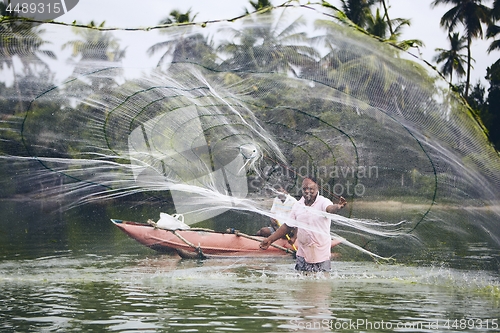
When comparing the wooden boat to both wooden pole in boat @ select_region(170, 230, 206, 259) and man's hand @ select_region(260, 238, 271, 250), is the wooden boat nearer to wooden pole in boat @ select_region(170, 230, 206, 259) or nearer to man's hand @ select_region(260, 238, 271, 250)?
wooden pole in boat @ select_region(170, 230, 206, 259)

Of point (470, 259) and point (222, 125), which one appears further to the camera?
point (470, 259)

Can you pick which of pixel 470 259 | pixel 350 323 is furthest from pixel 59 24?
pixel 470 259

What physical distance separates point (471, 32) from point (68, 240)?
85.1 ft

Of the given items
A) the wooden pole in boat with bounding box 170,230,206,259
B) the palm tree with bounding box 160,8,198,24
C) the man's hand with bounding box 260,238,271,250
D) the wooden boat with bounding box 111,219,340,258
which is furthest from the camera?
the palm tree with bounding box 160,8,198,24

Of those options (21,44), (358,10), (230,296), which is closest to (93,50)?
(21,44)

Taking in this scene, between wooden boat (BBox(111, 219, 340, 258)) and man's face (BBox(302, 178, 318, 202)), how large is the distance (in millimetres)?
2440

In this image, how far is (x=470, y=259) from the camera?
486 inches

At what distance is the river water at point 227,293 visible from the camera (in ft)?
28.2

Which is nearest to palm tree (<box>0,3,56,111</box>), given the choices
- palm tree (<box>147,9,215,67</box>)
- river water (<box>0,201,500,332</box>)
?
palm tree (<box>147,9,215,67</box>)

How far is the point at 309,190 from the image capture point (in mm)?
11328

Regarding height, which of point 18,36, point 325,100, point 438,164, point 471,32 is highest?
point 471,32

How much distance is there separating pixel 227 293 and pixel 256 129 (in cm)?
239

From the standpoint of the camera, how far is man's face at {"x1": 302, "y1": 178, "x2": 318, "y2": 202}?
11297mm

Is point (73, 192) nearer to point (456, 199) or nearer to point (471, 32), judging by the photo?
point (456, 199)
